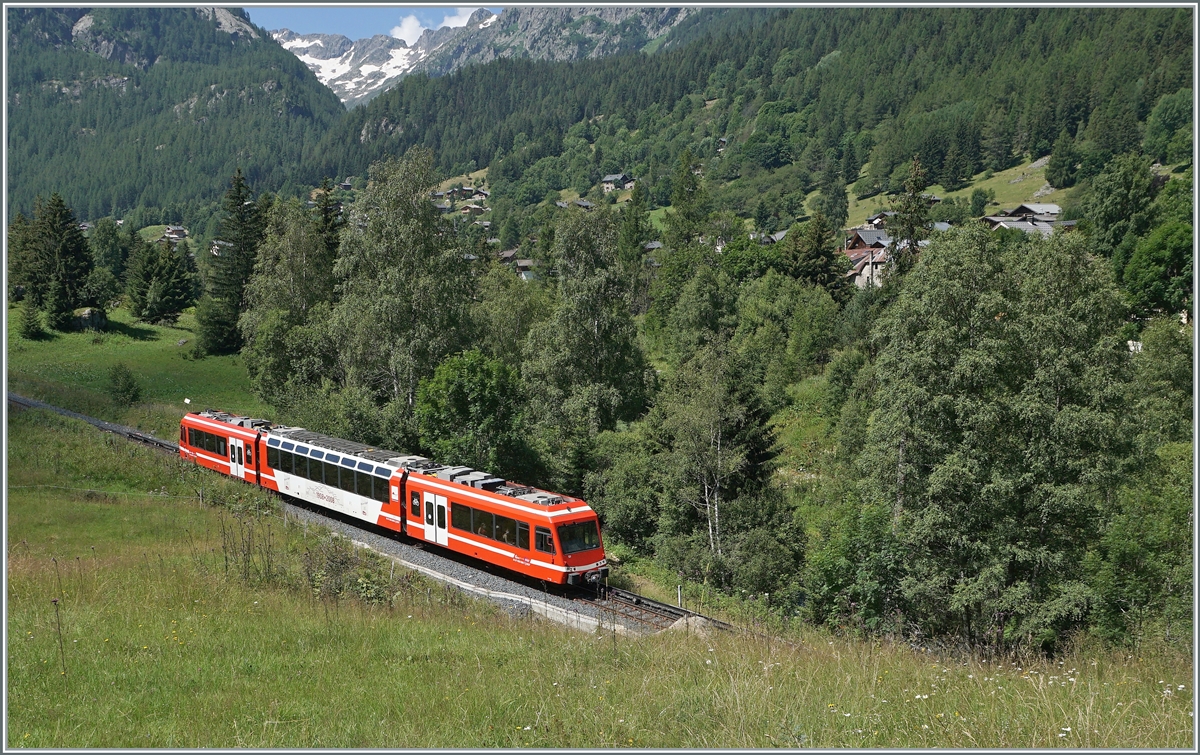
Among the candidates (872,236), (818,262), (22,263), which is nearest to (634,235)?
(872,236)

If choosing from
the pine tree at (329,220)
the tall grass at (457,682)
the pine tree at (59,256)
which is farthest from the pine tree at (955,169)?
the tall grass at (457,682)

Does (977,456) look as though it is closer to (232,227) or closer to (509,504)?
(509,504)

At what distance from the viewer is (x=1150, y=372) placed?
124ft

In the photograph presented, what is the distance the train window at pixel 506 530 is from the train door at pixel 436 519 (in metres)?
2.46

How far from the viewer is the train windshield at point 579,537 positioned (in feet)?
73.5

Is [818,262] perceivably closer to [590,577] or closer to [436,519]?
[436,519]

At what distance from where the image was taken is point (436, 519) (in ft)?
85.1

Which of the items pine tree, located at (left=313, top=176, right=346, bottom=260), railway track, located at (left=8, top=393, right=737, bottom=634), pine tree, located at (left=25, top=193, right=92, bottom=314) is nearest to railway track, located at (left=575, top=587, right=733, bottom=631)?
railway track, located at (left=8, top=393, right=737, bottom=634)

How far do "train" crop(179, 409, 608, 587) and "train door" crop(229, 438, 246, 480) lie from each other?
42 millimetres

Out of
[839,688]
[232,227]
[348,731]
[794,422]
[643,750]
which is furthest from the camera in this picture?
[232,227]

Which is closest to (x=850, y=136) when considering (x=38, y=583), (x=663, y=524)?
(x=663, y=524)

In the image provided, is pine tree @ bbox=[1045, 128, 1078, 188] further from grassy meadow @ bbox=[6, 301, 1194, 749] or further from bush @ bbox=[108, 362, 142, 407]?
grassy meadow @ bbox=[6, 301, 1194, 749]

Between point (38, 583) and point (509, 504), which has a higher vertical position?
point (38, 583)

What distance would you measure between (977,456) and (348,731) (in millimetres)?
21502
